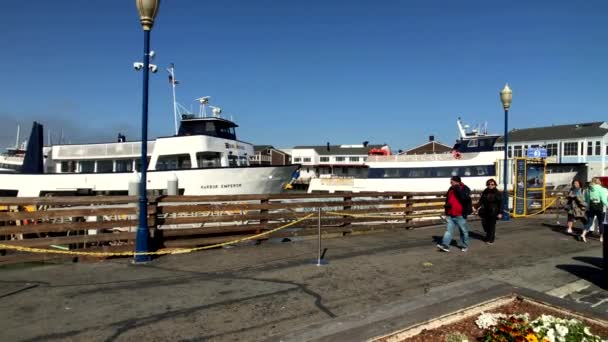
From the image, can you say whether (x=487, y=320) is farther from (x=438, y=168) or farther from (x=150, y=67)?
(x=438, y=168)

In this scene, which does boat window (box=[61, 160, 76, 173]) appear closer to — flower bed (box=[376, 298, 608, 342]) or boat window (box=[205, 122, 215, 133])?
boat window (box=[205, 122, 215, 133])

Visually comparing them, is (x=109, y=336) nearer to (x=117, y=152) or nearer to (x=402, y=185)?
(x=117, y=152)

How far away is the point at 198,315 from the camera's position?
198 inches

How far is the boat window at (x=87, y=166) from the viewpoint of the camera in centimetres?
2331

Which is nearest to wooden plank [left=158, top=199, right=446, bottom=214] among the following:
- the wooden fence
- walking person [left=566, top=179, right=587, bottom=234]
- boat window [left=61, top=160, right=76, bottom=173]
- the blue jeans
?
the wooden fence

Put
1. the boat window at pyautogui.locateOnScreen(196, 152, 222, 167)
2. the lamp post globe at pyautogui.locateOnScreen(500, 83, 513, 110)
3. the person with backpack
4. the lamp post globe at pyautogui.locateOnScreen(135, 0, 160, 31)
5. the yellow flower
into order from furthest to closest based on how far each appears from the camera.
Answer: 1. the boat window at pyautogui.locateOnScreen(196, 152, 222, 167)
2. the lamp post globe at pyautogui.locateOnScreen(500, 83, 513, 110)
3. the person with backpack
4. the lamp post globe at pyautogui.locateOnScreen(135, 0, 160, 31)
5. the yellow flower

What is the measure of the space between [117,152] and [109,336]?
19.4m

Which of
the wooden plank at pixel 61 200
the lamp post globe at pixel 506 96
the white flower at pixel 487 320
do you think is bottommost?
the white flower at pixel 487 320

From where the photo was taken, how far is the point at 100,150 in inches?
888

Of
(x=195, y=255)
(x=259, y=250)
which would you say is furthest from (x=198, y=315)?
(x=259, y=250)

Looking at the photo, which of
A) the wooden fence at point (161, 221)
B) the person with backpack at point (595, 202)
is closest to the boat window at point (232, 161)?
the wooden fence at point (161, 221)

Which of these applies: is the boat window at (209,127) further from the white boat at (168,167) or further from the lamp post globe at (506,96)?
the lamp post globe at (506,96)

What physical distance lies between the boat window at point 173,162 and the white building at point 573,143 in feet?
127

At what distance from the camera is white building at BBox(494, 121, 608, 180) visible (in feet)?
155
